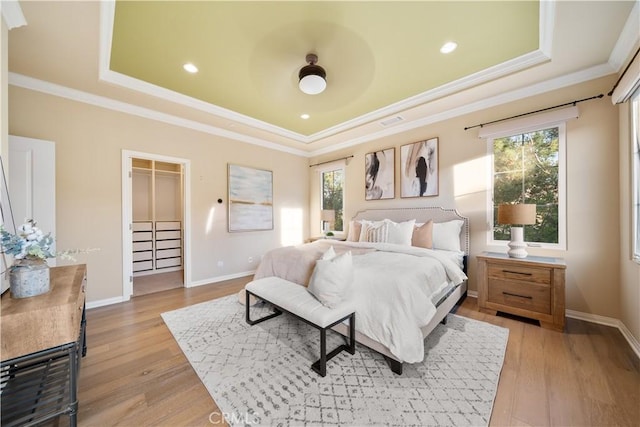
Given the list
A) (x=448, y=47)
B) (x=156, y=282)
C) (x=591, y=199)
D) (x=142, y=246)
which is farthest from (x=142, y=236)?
(x=591, y=199)

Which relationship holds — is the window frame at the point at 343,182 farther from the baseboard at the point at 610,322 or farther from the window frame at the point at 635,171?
the window frame at the point at 635,171

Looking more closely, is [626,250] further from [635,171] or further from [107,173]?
[107,173]

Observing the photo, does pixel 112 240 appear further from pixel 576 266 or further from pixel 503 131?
pixel 576 266

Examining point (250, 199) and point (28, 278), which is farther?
point (250, 199)

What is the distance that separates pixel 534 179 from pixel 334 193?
130 inches

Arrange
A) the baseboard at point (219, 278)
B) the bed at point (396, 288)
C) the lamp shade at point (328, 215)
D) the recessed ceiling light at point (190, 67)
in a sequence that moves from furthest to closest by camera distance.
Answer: the lamp shade at point (328, 215) → the baseboard at point (219, 278) → the recessed ceiling light at point (190, 67) → the bed at point (396, 288)

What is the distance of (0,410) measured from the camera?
116cm

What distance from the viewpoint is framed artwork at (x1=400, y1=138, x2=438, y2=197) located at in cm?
364

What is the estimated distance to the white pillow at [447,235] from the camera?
124 inches

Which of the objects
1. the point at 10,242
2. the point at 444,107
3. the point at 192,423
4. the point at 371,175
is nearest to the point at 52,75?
the point at 10,242

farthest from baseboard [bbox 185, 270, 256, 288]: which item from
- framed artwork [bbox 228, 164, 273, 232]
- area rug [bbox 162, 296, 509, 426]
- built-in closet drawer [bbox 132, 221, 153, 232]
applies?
built-in closet drawer [bbox 132, 221, 153, 232]

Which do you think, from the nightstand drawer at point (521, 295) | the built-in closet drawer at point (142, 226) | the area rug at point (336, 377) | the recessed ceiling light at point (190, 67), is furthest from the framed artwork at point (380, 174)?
the built-in closet drawer at point (142, 226)

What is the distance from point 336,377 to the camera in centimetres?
170

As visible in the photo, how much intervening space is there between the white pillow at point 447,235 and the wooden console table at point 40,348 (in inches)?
138
